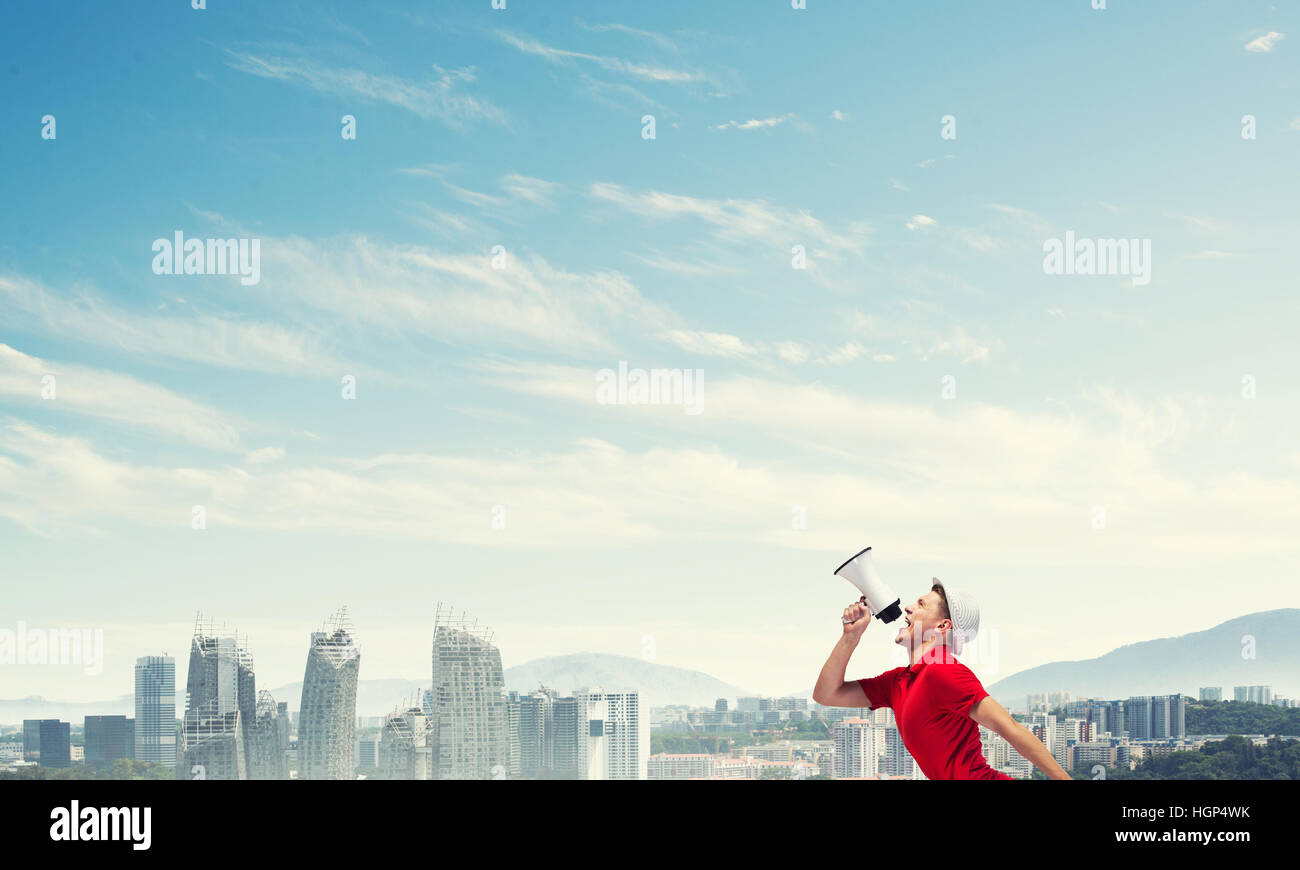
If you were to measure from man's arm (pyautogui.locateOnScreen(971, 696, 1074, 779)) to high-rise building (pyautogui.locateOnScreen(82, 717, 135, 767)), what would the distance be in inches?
593

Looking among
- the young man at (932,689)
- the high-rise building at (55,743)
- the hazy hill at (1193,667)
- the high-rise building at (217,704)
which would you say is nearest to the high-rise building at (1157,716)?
the hazy hill at (1193,667)

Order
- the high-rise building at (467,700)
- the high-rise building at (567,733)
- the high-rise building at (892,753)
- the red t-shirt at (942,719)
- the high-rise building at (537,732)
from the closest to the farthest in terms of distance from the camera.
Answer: the red t-shirt at (942,719) → the high-rise building at (892,753) → the high-rise building at (567,733) → the high-rise building at (537,732) → the high-rise building at (467,700)

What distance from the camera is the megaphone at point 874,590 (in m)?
2.80

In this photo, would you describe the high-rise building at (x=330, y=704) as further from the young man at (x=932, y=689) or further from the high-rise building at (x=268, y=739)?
the young man at (x=932, y=689)

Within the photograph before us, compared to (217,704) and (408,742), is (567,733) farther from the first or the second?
(217,704)

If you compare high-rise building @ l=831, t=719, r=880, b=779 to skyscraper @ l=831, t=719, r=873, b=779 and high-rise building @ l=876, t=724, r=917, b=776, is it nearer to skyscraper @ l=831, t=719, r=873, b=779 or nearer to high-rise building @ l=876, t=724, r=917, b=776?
skyscraper @ l=831, t=719, r=873, b=779

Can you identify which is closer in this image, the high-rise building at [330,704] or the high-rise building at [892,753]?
the high-rise building at [892,753]

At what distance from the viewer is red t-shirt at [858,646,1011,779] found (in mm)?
2756

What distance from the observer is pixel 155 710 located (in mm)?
16422

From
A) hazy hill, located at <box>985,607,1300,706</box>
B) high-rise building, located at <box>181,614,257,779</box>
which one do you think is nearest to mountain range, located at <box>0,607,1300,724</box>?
hazy hill, located at <box>985,607,1300,706</box>
